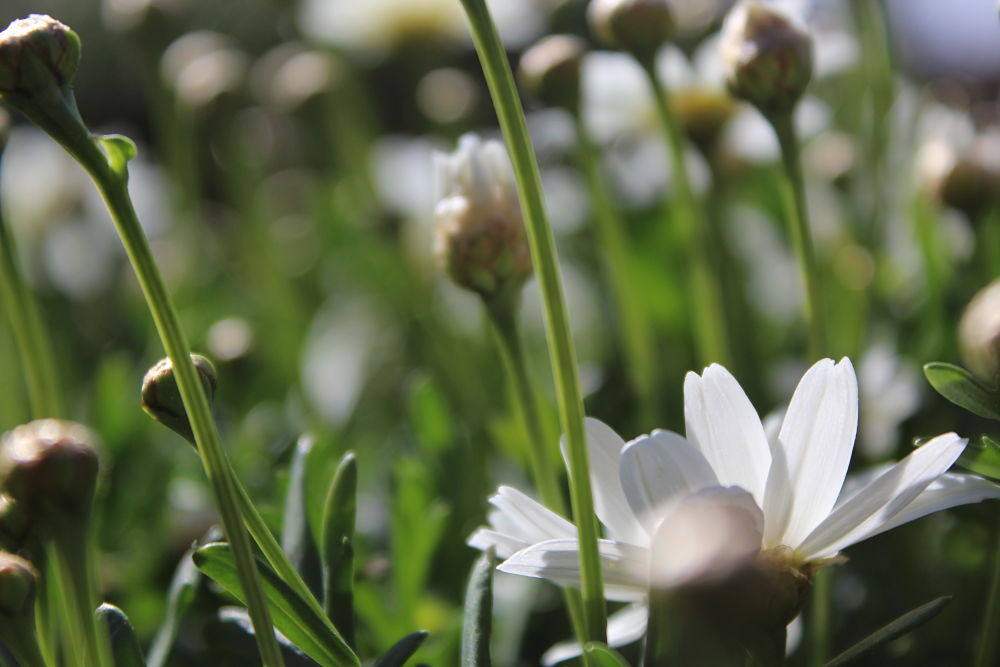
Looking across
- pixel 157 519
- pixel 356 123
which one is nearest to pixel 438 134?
pixel 356 123

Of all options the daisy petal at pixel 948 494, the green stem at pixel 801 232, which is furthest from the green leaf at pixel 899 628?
the green stem at pixel 801 232

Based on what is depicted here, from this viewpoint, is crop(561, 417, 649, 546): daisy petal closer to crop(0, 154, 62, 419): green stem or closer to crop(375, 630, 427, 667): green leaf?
crop(375, 630, 427, 667): green leaf

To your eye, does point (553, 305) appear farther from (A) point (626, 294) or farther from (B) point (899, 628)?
(A) point (626, 294)

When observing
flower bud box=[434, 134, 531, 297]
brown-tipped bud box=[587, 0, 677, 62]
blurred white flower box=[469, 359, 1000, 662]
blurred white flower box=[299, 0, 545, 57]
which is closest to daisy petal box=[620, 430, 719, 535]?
blurred white flower box=[469, 359, 1000, 662]

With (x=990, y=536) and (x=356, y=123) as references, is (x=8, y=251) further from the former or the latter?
(x=356, y=123)

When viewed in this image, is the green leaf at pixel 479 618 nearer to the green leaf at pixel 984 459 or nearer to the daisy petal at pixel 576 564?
the daisy petal at pixel 576 564

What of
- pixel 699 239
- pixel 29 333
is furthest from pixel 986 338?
pixel 29 333
